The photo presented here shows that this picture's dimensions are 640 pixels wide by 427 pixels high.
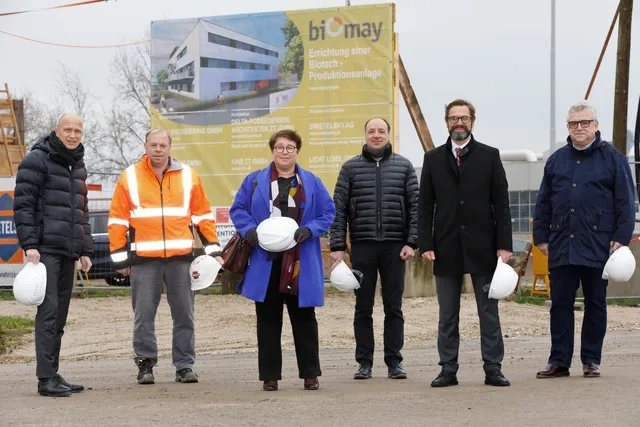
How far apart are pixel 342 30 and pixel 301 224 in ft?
37.0

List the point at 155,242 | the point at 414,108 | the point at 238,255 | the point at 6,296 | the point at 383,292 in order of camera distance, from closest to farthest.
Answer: the point at 238,255 → the point at 155,242 → the point at 383,292 → the point at 414,108 → the point at 6,296

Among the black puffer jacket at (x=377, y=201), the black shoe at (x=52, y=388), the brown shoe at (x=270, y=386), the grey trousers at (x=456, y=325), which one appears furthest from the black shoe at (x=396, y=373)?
the black shoe at (x=52, y=388)

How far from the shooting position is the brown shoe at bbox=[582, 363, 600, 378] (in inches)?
345

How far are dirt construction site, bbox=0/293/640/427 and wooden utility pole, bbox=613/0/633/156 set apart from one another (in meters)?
5.52

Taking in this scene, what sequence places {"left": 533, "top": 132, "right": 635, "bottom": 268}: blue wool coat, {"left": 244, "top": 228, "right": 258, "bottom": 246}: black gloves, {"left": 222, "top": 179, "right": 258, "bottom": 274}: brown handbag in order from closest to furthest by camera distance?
{"left": 244, "top": 228, "right": 258, "bottom": 246}: black gloves < {"left": 222, "top": 179, "right": 258, "bottom": 274}: brown handbag < {"left": 533, "top": 132, "right": 635, "bottom": 268}: blue wool coat

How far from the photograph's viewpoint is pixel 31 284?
8375 mm

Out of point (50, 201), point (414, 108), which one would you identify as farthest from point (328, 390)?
point (414, 108)

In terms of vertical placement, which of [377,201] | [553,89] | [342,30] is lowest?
[377,201]

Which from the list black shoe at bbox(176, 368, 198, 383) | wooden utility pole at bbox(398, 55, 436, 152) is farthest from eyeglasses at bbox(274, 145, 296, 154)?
wooden utility pole at bbox(398, 55, 436, 152)

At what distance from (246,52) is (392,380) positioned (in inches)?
477

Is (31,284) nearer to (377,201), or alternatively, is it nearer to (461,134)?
(377,201)

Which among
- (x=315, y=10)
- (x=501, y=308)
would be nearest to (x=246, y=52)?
(x=315, y=10)

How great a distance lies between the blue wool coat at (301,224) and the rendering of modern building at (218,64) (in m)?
11.5

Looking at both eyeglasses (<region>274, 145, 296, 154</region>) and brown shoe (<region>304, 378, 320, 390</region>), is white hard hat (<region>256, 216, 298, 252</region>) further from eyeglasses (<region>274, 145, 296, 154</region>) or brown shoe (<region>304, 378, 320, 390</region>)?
brown shoe (<region>304, 378, 320, 390</region>)
